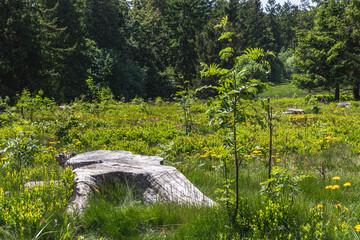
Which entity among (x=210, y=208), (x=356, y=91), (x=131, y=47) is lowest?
(x=210, y=208)

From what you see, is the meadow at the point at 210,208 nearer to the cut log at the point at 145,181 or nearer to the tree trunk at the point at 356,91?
the cut log at the point at 145,181

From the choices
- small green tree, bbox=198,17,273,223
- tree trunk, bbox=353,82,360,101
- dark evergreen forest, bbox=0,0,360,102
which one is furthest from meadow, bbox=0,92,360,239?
tree trunk, bbox=353,82,360,101

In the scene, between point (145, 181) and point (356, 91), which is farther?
point (356, 91)

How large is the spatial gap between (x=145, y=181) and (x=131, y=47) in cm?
3614

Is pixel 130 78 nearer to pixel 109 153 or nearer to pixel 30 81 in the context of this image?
pixel 30 81

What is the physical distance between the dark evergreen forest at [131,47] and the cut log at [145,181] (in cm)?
184

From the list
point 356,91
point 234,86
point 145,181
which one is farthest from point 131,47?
point 234,86

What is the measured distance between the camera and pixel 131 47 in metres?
37.2

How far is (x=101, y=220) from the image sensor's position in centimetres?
282

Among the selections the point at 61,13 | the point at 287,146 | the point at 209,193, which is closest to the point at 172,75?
the point at 61,13

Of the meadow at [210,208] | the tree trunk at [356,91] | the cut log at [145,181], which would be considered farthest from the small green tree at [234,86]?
the tree trunk at [356,91]

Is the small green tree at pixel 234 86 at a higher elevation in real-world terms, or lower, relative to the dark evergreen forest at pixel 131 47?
lower

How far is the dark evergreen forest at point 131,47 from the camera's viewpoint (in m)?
17.3

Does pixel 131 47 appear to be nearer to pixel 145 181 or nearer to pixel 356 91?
pixel 356 91
